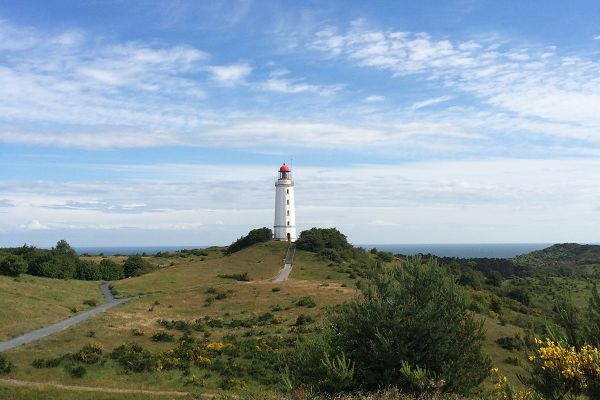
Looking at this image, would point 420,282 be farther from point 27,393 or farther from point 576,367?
point 27,393

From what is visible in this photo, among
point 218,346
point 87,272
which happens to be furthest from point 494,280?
point 87,272

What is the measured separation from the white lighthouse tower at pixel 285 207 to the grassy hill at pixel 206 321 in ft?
32.5

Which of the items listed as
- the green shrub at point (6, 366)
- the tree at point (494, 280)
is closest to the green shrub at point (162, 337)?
the green shrub at point (6, 366)

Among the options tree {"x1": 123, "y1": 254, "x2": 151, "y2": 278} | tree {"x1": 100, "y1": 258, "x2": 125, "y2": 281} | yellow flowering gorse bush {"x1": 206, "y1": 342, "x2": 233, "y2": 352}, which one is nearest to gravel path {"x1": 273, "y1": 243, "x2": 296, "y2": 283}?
tree {"x1": 123, "y1": 254, "x2": 151, "y2": 278}

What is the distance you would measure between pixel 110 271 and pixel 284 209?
30.1 m

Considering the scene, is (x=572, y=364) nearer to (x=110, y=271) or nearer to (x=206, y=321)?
(x=206, y=321)

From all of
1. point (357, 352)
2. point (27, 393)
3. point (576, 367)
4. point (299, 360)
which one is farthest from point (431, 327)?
point (27, 393)

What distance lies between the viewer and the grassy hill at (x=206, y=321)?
2792cm

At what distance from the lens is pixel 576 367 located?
1064cm

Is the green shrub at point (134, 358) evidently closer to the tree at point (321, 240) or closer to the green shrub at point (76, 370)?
the green shrub at point (76, 370)

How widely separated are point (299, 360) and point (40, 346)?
2287 cm

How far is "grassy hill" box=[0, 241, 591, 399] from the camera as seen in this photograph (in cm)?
2792

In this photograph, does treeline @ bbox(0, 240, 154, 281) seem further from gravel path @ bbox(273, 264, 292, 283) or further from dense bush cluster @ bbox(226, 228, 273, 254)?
gravel path @ bbox(273, 264, 292, 283)

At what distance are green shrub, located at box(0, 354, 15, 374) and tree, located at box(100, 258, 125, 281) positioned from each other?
1878 inches
